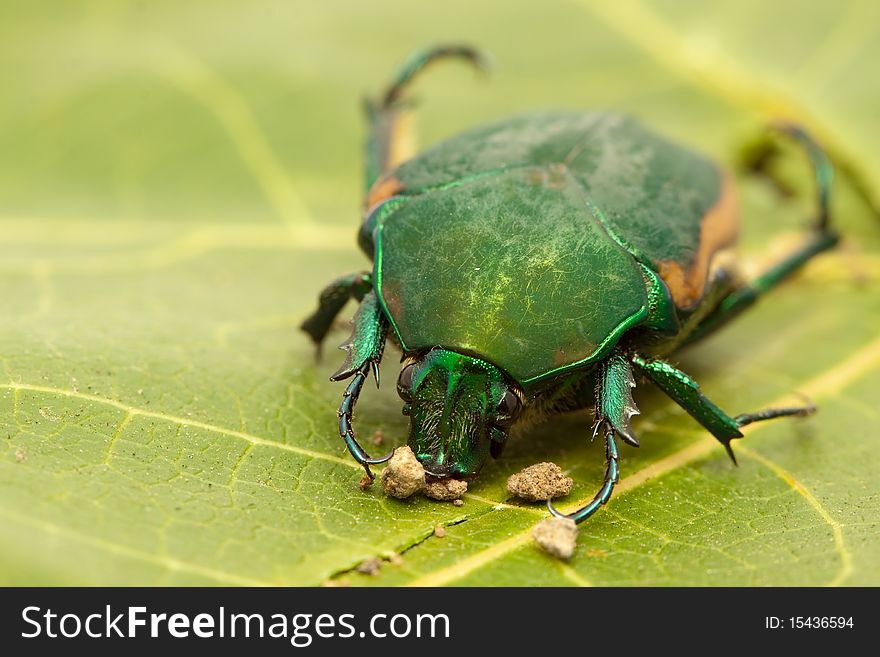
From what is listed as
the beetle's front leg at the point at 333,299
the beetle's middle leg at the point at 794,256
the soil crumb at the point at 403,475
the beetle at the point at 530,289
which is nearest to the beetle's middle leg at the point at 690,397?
the beetle at the point at 530,289

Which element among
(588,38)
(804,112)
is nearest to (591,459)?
(804,112)

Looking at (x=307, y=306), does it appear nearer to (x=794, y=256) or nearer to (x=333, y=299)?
(x=333, y=299)

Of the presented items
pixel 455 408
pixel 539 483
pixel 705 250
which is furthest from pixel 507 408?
pixel 705 250

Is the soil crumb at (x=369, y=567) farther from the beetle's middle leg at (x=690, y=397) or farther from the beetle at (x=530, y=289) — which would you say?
the beetle's middle leg at (x=690, y=397)

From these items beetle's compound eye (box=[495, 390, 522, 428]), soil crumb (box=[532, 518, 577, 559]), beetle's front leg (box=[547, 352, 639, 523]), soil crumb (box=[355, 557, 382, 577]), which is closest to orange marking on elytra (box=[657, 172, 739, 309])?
beetle's front leg (box=[547, 352, 639, 523])

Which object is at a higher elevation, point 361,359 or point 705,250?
point 705,250

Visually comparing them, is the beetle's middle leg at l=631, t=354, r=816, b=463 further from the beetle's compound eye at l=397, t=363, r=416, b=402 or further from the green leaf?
the beetle's compound eye at l=397, t=363, r=416, b=402
